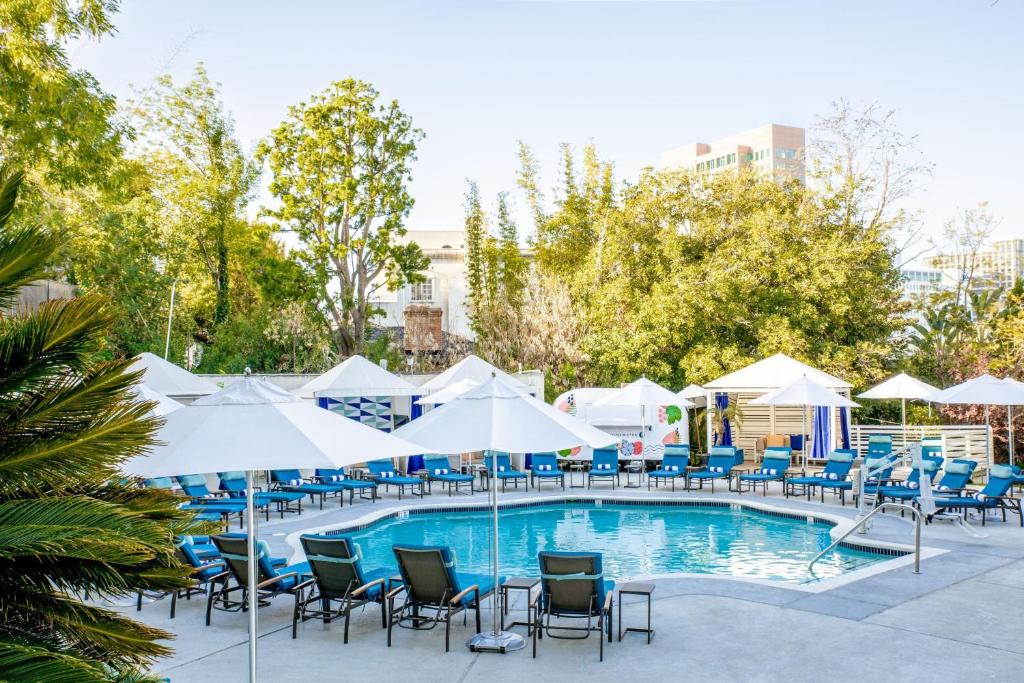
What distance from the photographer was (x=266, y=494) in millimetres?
15352

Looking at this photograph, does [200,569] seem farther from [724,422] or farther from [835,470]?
[724,422]

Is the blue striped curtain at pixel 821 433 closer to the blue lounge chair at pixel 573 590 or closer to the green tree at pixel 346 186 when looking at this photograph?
the green tree at pixel 346 186

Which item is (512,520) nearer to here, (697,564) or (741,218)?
(697,564)

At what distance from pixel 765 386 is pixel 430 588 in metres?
13.7

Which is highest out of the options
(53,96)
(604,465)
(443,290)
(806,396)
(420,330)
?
(443,290)

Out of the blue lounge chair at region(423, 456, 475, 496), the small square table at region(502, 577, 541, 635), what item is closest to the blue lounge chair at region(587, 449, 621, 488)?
the blue lounge chair at region(423, 456, 475, 496)

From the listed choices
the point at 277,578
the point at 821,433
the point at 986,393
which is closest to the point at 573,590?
the point at 277,578

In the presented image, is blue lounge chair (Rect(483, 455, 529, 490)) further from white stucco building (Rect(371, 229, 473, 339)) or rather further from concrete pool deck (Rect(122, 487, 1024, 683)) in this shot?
white stucco building (Rect(371, 229, 473, 339))

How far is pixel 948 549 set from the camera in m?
11.5

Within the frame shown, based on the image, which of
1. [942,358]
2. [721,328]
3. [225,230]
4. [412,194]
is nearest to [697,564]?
[721,328]

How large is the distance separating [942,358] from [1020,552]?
57.4 ft

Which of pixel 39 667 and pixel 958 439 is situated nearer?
pixel 39 667

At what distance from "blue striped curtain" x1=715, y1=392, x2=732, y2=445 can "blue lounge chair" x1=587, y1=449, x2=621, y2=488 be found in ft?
15.3

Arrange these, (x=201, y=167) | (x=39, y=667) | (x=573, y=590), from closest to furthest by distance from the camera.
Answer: (x=39, y=667) < (x=573, y=590) < (x=201, y=167)
